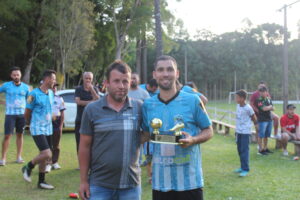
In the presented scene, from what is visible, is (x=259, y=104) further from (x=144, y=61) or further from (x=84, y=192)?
(x=144, y=61)

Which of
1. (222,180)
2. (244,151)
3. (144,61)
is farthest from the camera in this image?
(144,61)

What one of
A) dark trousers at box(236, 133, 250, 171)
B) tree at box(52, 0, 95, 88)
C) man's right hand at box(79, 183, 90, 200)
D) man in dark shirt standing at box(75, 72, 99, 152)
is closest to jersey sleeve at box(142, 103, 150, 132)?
man's right hand at box(79, 183, 90, 200)

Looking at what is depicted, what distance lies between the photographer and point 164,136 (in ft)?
9.37

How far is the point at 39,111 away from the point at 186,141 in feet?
13.4

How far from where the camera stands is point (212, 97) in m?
59.2

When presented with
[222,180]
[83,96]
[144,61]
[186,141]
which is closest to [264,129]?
[222,180]

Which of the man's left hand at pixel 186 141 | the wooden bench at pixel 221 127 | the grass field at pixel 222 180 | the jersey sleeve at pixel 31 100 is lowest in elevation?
the grass field at pixel 222 180

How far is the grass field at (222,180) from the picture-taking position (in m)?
6.06

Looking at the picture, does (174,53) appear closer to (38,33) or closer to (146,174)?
(38,33)

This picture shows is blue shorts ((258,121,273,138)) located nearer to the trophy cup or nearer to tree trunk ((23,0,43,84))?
the trophy cup

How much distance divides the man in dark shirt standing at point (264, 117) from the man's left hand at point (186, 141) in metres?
8.04

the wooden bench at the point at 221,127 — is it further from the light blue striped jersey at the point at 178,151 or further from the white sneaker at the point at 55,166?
the light blue striped jersey at the point at 178,151

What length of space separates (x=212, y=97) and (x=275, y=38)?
13.8 meters

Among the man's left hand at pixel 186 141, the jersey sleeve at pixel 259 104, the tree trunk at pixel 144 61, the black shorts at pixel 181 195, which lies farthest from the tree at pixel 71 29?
the man's left hand at pixel 186 141
